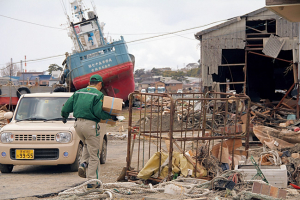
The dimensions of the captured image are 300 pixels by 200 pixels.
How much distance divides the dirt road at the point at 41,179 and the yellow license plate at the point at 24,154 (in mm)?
402

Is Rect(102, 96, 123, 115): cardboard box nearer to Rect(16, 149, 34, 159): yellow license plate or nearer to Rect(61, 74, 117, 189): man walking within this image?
Rect(61, 74, 117, 189): man walking

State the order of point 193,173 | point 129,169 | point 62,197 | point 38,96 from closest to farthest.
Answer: point 62,197, point 193,173, point 129,169, point 38,96

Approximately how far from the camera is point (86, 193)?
5176 millimetres

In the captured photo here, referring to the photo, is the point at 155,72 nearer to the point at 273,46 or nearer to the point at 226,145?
the point at 273,46

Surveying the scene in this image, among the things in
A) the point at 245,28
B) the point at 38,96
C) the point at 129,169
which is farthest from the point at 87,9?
the point at 129,169

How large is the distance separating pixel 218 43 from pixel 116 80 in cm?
1590

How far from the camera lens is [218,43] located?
18.0 metres

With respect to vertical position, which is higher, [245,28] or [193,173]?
[245,28]

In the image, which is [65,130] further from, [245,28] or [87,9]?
[87,9]

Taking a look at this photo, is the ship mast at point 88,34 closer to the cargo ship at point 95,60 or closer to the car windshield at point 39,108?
the cargo ship at point 95,60

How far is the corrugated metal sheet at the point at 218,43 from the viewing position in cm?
1766

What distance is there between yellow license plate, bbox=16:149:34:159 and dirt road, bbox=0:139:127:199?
40cm

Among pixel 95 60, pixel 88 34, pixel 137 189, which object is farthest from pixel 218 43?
pixel 88 34

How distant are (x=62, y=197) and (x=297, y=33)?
15.3m
